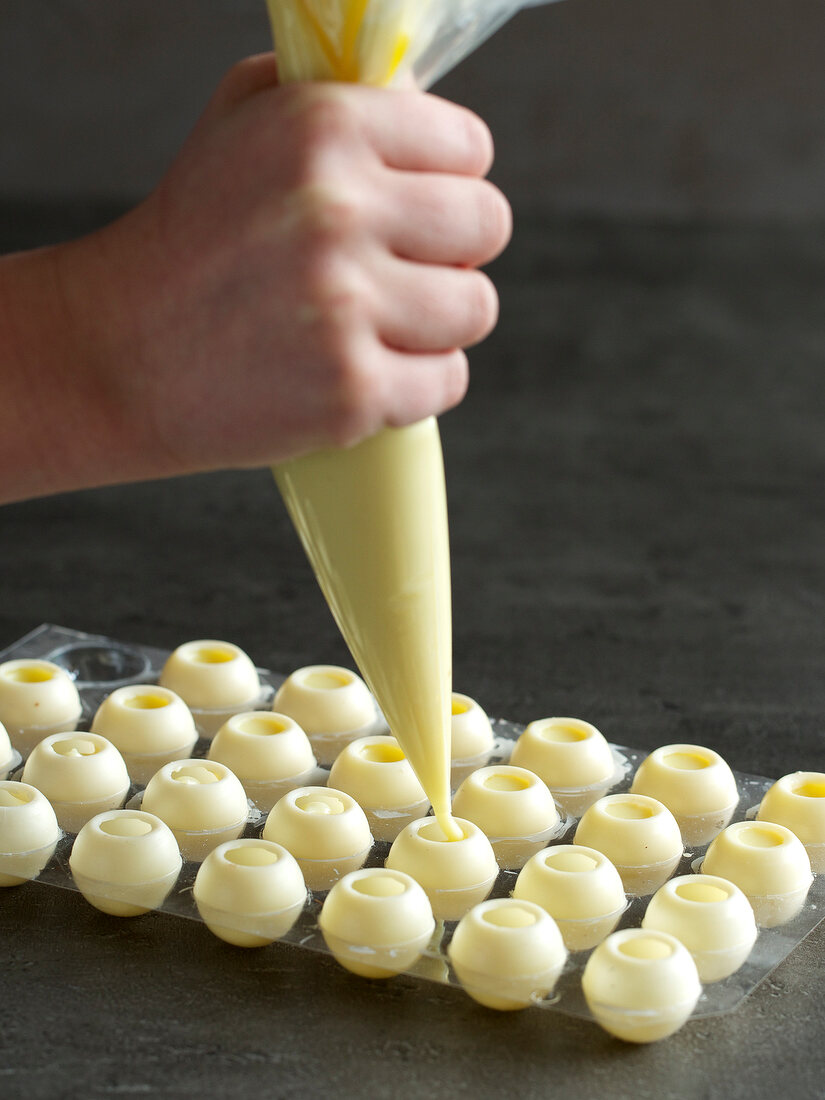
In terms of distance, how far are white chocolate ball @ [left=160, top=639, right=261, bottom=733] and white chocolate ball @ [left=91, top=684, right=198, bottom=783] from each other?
4cm

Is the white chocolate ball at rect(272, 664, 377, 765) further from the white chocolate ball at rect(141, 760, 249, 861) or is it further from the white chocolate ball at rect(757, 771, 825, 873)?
the white chocolate ball at rect(757, 771, 825, 873)

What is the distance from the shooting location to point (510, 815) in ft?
2.67

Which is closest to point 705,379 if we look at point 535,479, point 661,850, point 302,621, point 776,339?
point 776,339

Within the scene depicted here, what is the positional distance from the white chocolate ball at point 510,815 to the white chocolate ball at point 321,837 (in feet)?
0.21

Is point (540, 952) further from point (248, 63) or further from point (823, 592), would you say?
point (823, 592)

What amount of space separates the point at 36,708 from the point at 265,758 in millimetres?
178

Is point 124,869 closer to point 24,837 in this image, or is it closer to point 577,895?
point 24,837

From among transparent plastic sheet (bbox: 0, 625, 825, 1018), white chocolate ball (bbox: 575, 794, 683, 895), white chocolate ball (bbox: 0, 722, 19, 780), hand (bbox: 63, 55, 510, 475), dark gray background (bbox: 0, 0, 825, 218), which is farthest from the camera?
dark gray background (bbox: 0, 0, 825, 218)

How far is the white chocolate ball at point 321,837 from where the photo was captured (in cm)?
78

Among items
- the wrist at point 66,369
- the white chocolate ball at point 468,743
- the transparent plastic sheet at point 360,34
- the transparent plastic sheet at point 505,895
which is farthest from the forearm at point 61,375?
the white chocolate ball at point 468,743

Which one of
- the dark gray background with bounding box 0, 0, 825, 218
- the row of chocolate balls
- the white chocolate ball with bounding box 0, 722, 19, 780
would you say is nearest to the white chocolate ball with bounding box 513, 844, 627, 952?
the row of chocolate balls

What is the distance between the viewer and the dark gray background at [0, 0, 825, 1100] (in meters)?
0.66

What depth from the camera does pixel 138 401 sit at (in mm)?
639

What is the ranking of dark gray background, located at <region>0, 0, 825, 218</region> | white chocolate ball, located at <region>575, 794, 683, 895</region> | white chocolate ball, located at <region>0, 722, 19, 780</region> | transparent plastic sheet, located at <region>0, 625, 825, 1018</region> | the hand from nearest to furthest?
the hand
transparent plastic sheet, located at <region>0, 625, 825, 1018</region>
white chocolate ball, located at <region>575, 794, 683, 895</region>
white chocolate ball, located at <region>0, 722, 19, 780</region>
dark gray background, located at <region>0, 0, 825, 218</region>
